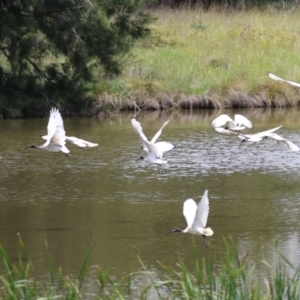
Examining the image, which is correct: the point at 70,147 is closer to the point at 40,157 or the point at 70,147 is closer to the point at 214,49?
the point at 40,157

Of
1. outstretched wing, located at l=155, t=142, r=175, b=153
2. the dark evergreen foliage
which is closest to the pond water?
outstretched wing, located at l=155, t=142, r=175, b=153

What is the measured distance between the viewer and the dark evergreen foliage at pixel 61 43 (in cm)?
1300

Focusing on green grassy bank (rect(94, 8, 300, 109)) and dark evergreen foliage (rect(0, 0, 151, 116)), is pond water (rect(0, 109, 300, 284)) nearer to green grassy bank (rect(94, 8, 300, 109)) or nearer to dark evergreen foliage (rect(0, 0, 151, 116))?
dark evergreen foliage (rect(0, 0, 151, 116))

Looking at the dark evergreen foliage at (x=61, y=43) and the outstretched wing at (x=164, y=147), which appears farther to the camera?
the dark evergreen foliage at (x=61, y=43)

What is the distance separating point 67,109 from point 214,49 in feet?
16.9

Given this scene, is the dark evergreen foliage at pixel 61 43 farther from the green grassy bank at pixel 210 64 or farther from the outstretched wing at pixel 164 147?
the outstretched wing at pixel 164 147

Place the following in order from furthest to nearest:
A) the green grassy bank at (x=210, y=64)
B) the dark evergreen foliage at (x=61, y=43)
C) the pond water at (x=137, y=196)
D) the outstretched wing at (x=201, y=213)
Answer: the green grassy bank at (x=210, y=64), the dark evergreen foliage at (x=61, y=43), the pond water at (x=137, y=196), the outstretched wing at (x=201, y=213)

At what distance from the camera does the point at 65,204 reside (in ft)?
27.8

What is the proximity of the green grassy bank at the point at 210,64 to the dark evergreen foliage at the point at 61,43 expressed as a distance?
38.0 inches

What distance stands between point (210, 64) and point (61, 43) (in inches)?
177

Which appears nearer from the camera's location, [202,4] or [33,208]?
[33,208]

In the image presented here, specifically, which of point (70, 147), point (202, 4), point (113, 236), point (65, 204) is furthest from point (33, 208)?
point (202, 4)

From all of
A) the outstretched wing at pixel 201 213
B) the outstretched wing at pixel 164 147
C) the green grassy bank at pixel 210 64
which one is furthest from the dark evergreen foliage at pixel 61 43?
the outstretched wing at pixel 201 213

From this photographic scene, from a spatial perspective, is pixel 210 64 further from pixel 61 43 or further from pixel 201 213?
pixel 201 213
